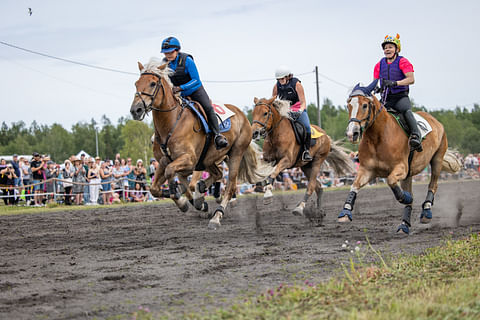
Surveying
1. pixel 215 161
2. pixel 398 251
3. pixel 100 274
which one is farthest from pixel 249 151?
pixel 100 274

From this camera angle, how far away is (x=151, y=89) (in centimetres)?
841

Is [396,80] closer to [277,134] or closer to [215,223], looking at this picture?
[277,134]

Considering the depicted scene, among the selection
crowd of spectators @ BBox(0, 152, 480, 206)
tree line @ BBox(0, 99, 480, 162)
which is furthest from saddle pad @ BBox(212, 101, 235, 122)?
tree line @ BBox(0, 99, 480, 162)

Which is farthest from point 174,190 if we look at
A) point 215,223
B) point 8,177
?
point 8,177

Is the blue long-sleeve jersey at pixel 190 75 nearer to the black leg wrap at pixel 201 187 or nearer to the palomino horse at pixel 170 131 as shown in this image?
the palomino horse at pixel 170 131

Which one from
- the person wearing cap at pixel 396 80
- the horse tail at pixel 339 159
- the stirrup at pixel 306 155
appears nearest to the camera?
the person wearing cap at pixel 396 80

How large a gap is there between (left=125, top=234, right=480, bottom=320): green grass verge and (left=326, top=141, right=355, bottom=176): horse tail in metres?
9.45

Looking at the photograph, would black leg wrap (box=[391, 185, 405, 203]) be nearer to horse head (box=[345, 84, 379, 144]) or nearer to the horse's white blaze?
horse head (box=[345, 84, 379, 144])

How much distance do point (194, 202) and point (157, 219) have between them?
2.67 meters

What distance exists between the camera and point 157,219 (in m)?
12.8

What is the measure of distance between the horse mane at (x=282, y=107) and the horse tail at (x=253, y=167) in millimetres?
1196

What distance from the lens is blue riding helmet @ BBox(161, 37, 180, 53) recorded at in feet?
29.9

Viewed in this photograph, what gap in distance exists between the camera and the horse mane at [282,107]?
466 inches

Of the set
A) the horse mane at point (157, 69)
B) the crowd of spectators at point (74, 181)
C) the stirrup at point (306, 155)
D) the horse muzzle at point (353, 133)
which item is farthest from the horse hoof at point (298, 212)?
the crowd of spectators at point (74, 181)
